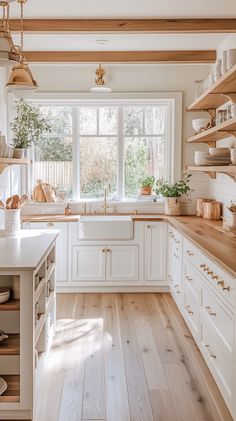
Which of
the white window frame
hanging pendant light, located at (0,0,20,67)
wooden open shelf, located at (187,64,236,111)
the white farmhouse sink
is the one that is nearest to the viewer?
hanging pendant light, located at (0,0,20,67)

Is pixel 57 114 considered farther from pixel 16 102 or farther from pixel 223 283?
pixel 223 283

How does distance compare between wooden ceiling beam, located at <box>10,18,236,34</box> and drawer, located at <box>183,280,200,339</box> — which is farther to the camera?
wooden ceiling beam, located at <box>10,18,236,34</box>

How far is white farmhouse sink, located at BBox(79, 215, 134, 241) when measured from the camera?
16.3ft

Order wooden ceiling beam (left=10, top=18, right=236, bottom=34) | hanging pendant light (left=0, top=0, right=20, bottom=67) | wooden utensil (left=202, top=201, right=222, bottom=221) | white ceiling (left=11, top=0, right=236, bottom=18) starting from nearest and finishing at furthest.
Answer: hanging pendant light (left=0, top=0, right=20, bottom=67)
white ceiling (left=11, top=0, right=236, bottom=18)
wooden ceiling beam (left=10, top=18, right=236, bottom=34)
wooden utensil (left=202, top=201, right=222, bottom=221)

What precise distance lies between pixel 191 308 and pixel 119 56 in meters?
2.92

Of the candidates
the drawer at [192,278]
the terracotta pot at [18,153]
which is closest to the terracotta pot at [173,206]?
the drawer at [192,278]

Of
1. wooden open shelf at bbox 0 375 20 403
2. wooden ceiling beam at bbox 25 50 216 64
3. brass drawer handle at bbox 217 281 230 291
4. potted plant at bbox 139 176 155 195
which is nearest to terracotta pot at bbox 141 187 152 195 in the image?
potted plant at bbox 139 176 155 195

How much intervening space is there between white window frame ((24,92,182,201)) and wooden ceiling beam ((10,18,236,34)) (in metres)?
1.48

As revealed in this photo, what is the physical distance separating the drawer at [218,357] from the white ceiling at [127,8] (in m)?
2.46

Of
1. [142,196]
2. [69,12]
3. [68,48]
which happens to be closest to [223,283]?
[69,12]

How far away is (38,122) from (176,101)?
A: 5.52ft

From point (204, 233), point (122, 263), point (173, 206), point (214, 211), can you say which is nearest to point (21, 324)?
point (204, 233)

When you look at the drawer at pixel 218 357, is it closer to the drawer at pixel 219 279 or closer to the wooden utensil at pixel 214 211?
the drawer at pixel 219 279

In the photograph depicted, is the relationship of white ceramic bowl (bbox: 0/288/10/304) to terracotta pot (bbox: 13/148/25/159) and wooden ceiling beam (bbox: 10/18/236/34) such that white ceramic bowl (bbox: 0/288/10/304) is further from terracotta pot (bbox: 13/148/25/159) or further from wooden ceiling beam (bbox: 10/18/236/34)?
wooden ceiling beam (bbox: 10/18/236/34)
